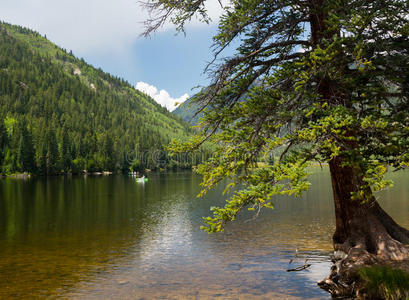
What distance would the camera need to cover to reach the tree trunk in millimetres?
9609

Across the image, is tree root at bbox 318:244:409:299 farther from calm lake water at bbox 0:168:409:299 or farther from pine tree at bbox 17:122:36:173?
pine tree at bbox 17:122:36:173

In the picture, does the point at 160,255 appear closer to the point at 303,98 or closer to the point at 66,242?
the point at 66,242

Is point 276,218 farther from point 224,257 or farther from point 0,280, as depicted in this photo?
point 0,280

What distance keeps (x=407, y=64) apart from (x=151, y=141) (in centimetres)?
18248

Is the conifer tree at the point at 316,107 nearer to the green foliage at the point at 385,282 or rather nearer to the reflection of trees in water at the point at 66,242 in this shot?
the green foliage at the point at 385,282

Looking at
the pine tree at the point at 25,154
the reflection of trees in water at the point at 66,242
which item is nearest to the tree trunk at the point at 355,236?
the reflection of trees in water at the point at 66,242

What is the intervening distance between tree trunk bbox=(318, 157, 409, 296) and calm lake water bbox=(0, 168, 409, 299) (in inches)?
60.0

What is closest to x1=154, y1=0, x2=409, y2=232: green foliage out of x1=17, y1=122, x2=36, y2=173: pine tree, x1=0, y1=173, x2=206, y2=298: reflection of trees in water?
x1=0, y1=173, x2=206, y2=298: reflection of trees in water

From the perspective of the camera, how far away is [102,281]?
13.4 metres

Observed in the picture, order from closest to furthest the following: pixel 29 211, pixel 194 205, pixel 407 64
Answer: pixel 407 64 < pixel 29 211 < pixel 194 205

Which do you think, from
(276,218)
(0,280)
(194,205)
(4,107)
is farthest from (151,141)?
(0,280)

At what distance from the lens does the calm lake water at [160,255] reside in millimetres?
12234

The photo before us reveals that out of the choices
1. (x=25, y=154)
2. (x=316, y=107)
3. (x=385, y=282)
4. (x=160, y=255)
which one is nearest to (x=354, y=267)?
(x=385, y=282)

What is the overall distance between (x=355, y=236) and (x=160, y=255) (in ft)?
34.6
